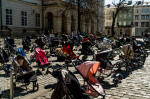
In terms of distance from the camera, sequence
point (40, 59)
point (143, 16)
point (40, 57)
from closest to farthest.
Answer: point (40, 59)
point (40, 57)
point (143, 16)

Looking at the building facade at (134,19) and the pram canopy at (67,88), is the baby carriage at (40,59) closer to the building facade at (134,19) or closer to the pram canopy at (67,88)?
the pram canopy at (67,88)

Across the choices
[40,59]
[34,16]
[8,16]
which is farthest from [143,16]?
[40,59]

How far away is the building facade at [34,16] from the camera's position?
1046 inches

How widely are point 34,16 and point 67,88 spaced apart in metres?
Answer: 28.8

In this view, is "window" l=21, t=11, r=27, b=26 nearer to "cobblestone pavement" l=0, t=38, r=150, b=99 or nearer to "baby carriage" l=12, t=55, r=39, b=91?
"cobblestone pavement" l=0, t=38, r=150, b=99

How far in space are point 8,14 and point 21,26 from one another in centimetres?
297

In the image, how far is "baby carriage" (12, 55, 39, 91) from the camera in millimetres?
5990

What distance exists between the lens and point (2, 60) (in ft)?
27.7

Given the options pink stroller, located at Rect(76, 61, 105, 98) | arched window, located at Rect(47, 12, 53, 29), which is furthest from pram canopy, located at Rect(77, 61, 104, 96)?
arched window, located at Rect(47, 12, 53, 29)

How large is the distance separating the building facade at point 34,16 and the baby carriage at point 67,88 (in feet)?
71.6

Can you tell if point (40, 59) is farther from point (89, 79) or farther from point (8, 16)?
point (8, 16)

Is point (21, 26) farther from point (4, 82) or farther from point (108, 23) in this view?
point (108, 23)

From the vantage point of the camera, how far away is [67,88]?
3.98 m

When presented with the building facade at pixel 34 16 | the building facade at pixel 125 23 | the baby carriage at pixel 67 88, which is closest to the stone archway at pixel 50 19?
the building facade at pixel 34 16
